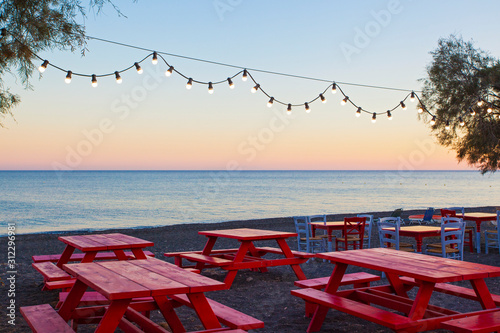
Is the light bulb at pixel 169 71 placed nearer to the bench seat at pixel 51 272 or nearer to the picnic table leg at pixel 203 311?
the bench seat at pixel 51 272

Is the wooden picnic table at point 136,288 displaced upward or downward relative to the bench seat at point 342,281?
upward

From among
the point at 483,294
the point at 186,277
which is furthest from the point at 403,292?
the point at 186,277

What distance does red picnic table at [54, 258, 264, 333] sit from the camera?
9.37 ft

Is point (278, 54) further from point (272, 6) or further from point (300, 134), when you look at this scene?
point (300, 134)

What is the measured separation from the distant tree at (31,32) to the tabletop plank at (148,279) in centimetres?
255

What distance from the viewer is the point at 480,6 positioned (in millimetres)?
12242

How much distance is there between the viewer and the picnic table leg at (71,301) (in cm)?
375

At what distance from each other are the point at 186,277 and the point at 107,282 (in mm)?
552

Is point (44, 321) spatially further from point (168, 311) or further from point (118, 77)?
point (118, 77)

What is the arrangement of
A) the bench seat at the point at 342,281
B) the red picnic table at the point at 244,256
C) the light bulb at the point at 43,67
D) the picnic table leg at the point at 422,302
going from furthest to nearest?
the red picnic table at the point at 244,256, the light bulb at the point at 43,67, the bench seat at the point at 342,281, the picnic table leg at the point at 422,302

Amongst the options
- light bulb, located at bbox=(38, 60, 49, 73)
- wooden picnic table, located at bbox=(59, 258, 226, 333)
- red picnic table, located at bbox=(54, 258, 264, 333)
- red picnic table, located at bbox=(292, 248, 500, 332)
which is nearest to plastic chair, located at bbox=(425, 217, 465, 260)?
red picnic table, located at bbox=(292, 248, 500, 332)

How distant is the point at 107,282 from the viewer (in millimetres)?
3066

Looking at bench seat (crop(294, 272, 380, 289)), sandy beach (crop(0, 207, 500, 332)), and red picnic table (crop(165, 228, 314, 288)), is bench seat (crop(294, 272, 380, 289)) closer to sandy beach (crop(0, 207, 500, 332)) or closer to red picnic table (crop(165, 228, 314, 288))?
sandy beach (crop(0, 207, 500, 332))

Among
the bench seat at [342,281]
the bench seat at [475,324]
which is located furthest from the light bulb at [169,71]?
the bench seat at [475,324]
